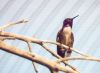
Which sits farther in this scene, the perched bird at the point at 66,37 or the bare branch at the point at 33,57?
the perched bird at the point at 66,37

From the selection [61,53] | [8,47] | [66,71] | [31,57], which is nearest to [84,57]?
[66,71]

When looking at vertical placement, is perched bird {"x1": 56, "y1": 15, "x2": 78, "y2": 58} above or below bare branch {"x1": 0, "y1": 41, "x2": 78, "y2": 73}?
below

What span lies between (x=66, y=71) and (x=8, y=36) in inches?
13.8

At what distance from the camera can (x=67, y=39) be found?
2170 millimetres

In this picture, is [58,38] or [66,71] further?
[58,38]

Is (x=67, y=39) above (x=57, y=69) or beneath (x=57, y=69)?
beneath

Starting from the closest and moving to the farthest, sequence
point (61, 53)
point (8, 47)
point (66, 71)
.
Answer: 1. point (66, 71)
2. point (8, 47)
3. point (61, 53)

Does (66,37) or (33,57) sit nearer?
(33,57)

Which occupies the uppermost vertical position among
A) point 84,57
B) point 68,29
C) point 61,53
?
point 84,57

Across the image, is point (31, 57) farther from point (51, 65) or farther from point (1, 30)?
point (1, 30)

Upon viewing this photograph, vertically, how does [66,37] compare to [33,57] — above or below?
below

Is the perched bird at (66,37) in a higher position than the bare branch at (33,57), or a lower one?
lower

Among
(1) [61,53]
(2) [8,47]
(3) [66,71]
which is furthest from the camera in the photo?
(1) [61,53]

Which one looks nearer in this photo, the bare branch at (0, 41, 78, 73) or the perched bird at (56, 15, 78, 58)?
the bare branch at (0, 41, 78, 73)
